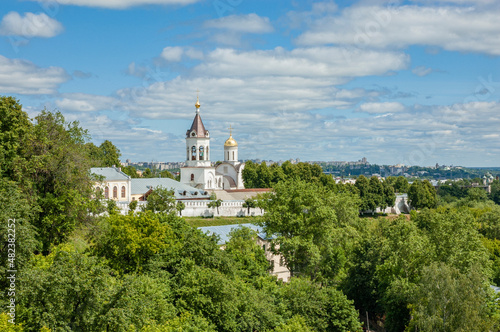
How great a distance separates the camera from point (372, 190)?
89.8 meters

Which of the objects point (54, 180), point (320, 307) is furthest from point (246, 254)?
point (54, 180)

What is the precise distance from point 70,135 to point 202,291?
12.8m

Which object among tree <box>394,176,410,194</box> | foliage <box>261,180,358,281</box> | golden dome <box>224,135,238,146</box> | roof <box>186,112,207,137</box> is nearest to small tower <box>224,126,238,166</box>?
golden dome <box>224,135,238,146</box>

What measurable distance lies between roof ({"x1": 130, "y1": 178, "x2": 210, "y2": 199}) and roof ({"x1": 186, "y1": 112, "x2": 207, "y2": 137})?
8314mm

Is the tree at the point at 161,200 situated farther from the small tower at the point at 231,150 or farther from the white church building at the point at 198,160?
the small tower at the point at 231,150

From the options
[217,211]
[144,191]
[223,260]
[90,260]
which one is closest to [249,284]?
[223,260]

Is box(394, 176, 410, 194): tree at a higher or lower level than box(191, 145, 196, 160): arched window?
lower

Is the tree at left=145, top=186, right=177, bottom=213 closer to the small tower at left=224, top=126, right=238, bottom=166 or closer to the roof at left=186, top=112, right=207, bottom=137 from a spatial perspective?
the roof at left=186, top=112, right=207, bottom=137

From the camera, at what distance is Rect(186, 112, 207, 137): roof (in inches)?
3182

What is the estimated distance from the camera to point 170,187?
2899 inches

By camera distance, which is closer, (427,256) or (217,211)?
(427,256)

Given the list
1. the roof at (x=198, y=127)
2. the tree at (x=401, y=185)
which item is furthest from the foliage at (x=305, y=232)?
the tree at (x=401, y=185)

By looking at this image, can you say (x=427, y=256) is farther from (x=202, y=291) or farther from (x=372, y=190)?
(x=372, y=190)

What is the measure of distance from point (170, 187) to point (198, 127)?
11526 millimetres
